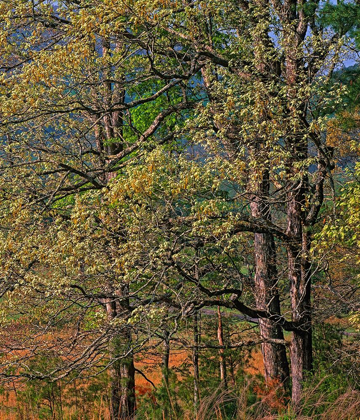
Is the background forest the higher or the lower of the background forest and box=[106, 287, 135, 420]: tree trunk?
the higher

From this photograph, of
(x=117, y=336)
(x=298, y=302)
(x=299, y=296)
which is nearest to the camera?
(x=117, y=336)

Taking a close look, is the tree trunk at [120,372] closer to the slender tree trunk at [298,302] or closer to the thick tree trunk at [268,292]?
the thick tree trunk at [268,292]

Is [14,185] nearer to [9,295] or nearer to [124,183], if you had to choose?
[9,295]

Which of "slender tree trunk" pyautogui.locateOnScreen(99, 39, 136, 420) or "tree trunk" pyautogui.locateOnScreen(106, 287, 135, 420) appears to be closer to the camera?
"slender tree trunk" pyautogui.locateOnScreen(99, 39, 136, 420)

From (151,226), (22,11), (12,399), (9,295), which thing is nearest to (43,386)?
(9,295)

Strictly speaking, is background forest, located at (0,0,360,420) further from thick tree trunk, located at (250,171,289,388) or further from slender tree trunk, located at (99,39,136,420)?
slender tree trunk, located at (99,39,136,420)

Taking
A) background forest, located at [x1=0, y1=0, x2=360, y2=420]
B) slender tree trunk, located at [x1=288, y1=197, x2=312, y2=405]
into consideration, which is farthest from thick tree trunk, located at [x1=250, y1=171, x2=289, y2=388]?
slender tree trunk, located at [x1=288, y1=197, x2=312, y2=405]

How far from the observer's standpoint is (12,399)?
13.4 metres

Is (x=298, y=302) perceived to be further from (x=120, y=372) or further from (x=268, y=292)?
(x=120, y=372)

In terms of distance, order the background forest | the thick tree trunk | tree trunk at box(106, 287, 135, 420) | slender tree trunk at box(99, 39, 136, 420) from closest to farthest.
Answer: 1. the background forest
2. slender tree trunk at box(99, 39, 136, 420)
3. tree trunk at box(106, 287, 135, 420)
4. the thick tree trunk

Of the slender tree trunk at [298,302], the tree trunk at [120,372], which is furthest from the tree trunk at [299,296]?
the tree trunk at [120,372]

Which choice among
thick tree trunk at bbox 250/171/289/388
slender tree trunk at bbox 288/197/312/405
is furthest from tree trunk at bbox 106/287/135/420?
slender tree trunk at bbox 288/197/312/405

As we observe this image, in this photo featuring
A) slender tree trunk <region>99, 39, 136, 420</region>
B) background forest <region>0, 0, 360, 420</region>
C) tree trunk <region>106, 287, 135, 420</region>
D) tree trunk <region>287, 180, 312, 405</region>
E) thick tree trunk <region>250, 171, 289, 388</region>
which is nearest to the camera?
background forest <region>0, 0, 360, 420</region>

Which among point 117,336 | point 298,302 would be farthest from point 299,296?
point 117,336
